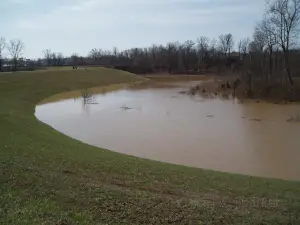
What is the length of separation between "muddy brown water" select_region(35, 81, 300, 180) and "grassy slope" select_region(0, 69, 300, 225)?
8.78 feet

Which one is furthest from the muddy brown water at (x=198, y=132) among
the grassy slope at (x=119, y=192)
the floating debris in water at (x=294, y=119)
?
the grassy slope at (x=119, y=192)

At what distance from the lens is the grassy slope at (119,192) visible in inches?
229

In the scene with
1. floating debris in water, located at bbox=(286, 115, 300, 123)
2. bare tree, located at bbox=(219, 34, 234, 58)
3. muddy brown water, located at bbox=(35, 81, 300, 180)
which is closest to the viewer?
muddy brown water, located at bbox=(35, 81, 300, 180)

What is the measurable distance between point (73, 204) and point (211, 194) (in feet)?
9.58

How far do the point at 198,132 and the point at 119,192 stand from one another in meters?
11.6

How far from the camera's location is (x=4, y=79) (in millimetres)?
37469

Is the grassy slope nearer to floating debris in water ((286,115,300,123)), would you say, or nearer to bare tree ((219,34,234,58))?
floating debris in water ((286,115,300,123))

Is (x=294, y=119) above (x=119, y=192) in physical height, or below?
below

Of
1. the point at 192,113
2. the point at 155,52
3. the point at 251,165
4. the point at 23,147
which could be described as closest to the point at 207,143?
the point at 251,165

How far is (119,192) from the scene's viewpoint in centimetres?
706

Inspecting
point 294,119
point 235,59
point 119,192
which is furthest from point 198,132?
point 235,59

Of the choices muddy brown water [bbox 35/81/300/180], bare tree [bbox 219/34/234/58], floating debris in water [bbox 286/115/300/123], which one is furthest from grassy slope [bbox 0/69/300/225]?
bare tree [bbox 219/34/234/58]

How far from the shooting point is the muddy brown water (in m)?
13.1

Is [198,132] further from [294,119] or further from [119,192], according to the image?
[119,192]
